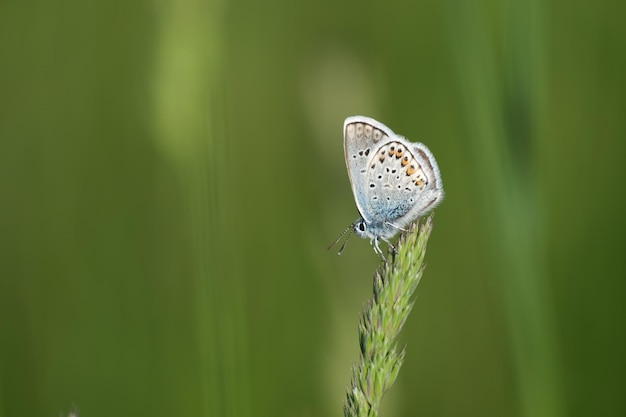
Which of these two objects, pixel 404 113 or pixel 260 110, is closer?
pixel 404 113

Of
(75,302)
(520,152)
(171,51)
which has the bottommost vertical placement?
(75,302)

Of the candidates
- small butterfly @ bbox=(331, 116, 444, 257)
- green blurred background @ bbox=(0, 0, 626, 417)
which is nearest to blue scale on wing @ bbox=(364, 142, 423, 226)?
small butterfly @ bbox=(331, 116, 444, 257)

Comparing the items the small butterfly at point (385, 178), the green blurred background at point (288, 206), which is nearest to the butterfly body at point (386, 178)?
the small butterfly at point (385, 178)

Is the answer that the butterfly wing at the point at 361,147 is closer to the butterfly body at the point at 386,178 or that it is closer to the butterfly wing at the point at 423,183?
the butterfly body at the point at 386,178

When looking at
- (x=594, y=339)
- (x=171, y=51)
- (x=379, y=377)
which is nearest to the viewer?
(x=379, y=377)

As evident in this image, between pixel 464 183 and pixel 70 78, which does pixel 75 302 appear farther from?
pixel 464 183

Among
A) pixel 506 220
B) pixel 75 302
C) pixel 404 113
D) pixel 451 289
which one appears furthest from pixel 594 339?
pixel 75 302

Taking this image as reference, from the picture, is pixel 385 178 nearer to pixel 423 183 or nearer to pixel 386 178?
pixel 386 178

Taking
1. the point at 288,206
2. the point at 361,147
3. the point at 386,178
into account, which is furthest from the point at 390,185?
the point at 288,206
